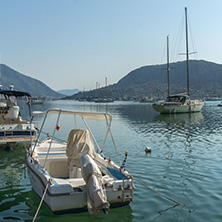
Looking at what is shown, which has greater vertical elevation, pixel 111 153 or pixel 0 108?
pixel 0 108

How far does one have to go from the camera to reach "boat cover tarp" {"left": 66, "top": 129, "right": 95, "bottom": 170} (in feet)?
32.2

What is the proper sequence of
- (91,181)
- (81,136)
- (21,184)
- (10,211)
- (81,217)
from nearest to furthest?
(91,181) → (81,217) → (10,211) → (81,136) → (21,184)

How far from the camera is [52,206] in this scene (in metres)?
7.54

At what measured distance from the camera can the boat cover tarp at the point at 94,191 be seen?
714 centimetres

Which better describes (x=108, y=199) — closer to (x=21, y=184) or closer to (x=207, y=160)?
(x=21, y=184)

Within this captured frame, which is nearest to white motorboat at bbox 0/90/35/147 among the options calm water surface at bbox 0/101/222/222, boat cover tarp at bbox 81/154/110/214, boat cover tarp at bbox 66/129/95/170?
calm water surface at bbox 0/101/222/222

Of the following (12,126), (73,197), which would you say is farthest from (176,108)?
(73,197)

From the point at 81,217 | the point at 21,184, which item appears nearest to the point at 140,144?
the point at 21,184

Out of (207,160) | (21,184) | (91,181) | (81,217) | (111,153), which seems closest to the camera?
(91,181)

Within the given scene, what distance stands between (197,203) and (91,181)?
4.42m

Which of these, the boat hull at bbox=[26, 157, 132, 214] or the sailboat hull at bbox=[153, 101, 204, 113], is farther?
the sailboat hull at bbox=[153, 101, 204, 113]

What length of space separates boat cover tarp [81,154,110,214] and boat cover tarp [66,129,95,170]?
1.90m

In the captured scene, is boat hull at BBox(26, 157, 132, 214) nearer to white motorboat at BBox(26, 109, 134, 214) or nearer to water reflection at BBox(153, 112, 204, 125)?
white motorboat at BBox(26, 109, 134, 214)

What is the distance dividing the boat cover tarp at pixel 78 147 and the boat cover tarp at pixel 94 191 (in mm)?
1902
